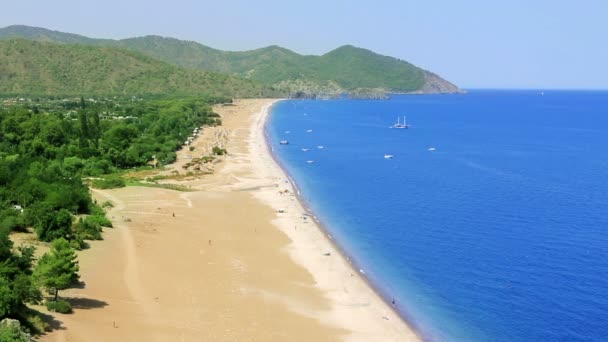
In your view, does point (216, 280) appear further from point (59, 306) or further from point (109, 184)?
point (109, 184)

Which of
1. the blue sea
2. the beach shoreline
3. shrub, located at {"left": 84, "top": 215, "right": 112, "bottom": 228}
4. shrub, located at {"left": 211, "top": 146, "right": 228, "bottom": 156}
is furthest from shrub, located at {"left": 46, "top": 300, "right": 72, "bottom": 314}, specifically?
shrub, located at {"left": 211, "top": 146, "right": 228, "bottom": 156}

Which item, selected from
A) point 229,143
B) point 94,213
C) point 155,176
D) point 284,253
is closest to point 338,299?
point 284,253

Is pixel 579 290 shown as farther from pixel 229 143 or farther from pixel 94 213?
pixel 229 143

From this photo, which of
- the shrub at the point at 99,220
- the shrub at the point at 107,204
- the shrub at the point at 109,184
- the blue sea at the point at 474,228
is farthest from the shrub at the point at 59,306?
the shrub at the point at 109,184

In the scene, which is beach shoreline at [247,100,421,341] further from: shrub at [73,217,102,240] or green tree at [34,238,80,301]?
green tree at [34,238,80,301]

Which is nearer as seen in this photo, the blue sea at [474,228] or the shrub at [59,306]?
the shrub at [59,306]

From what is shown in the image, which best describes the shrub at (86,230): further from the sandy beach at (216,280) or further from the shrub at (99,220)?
the shrub at (99,220)

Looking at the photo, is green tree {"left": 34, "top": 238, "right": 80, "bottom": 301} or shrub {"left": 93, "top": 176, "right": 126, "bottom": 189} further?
shrub {"left": 93, "top": 176, "right": 126, "bottom": 189}
